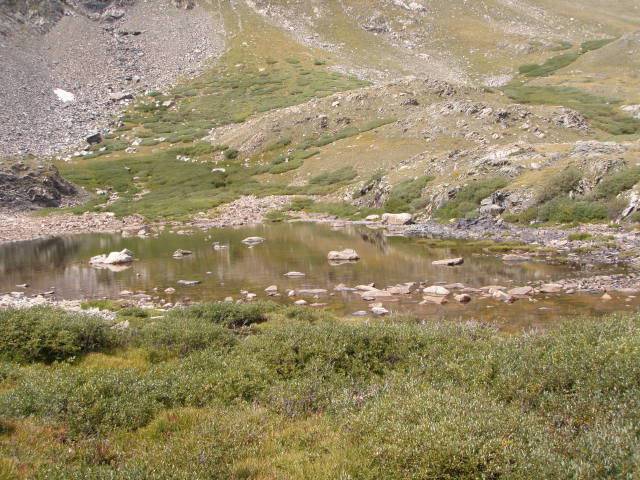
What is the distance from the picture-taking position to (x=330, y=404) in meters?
10.1

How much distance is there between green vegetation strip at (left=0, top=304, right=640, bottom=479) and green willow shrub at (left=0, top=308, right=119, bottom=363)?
0.18ft

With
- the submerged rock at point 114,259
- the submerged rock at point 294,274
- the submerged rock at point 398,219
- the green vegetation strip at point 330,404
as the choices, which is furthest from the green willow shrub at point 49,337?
the submerged rock at point 398,219

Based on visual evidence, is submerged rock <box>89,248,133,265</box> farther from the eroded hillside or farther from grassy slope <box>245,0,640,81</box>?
grassy slope <box>245,0,640,81</box>

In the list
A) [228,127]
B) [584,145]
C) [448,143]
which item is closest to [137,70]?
[228,127]

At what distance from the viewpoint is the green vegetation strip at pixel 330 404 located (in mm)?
7012

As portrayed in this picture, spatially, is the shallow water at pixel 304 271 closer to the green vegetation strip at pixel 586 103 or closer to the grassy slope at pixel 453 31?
the green vegetation strip at pixel 586 103

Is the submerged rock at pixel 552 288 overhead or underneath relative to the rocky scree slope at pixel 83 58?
underneath

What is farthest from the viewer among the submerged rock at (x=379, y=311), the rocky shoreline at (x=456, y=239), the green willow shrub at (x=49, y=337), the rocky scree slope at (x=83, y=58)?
the rocky scree slope at (x=83, y=58)

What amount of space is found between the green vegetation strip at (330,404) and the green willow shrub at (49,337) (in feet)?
0.18

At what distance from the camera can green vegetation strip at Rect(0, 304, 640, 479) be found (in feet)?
23.0

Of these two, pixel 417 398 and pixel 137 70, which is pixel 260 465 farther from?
pixel 137 70

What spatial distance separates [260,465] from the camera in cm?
768

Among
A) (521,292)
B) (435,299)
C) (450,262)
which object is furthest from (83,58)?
(521,292)

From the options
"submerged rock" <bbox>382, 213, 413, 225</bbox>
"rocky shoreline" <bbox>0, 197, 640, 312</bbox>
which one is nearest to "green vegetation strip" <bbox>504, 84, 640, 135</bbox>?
"submerged rock" <bbox>382, 213, 413, 225</bbox>
